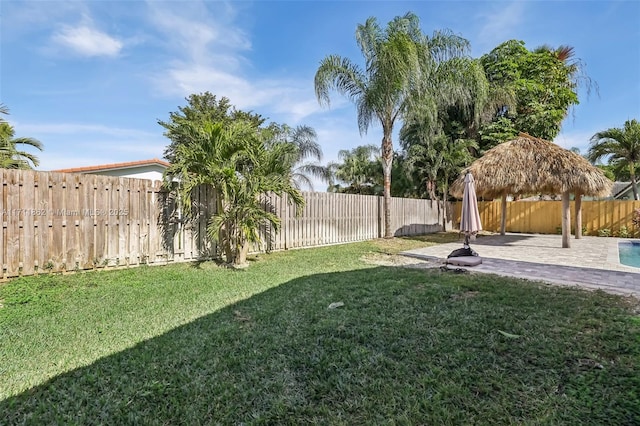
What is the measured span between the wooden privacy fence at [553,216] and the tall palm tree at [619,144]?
4720 millimetres

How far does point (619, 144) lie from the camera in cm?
1719

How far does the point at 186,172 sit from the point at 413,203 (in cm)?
1188

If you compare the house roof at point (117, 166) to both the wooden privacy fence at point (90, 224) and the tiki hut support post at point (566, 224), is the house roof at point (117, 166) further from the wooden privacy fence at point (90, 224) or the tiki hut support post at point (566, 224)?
the tiki hut support post at point (566, 224)

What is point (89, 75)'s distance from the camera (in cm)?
923

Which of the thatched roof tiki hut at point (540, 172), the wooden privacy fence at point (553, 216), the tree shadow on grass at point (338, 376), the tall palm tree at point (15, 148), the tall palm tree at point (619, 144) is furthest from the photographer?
the tall palm tree at point (619, 144)

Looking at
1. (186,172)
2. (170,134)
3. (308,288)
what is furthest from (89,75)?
(308,288)

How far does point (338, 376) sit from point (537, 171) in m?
11.3

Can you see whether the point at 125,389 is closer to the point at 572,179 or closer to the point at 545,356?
the point at 545,356

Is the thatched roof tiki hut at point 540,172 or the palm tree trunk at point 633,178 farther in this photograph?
the palm tree trunk at point 633,178

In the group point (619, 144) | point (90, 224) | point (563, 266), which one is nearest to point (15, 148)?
point (90, 224)

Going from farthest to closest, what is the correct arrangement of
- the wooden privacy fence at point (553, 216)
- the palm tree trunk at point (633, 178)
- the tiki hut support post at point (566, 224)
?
the palm tree trunk at point (633, 178)
the wooden privacy fence at point (553, 216)
the tiki hut support post at point (566, 224)

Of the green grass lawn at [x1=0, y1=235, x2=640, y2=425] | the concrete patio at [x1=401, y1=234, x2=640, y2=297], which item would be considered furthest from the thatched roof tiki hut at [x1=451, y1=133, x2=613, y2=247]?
the green grass lawn at [x1=0, y1=235, x2=640, y2=425]

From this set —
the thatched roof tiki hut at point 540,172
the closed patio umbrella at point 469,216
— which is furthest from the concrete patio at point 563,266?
the thatched roof tiki hut at point 540,172

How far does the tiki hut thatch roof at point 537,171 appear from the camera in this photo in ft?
33.6
